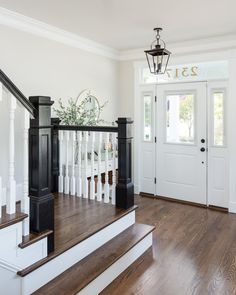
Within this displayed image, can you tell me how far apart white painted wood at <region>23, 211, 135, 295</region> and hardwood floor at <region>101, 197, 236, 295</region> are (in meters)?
0.37

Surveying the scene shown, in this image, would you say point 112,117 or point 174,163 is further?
point 112,117

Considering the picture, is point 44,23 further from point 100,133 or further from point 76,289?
point 76,289

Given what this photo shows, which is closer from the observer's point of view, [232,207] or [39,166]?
[39,166]

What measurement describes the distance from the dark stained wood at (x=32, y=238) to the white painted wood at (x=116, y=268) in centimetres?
51

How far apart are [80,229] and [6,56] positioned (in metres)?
2.30

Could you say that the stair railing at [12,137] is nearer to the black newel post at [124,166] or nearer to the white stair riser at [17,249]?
the white stair riser at [17,249]

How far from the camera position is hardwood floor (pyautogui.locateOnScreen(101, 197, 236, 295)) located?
2520 millimetres

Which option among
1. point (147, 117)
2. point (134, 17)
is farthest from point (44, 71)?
point (147, 117)

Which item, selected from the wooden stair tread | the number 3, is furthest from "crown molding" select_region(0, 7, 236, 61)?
the wooden stair tread

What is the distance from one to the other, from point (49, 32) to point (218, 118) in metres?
2.91

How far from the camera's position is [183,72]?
4.94 meters

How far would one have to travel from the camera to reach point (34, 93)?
13.1 feet

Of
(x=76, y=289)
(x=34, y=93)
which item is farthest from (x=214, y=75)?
(x=76, y=289)

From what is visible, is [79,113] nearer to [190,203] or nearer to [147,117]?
[147,117]
